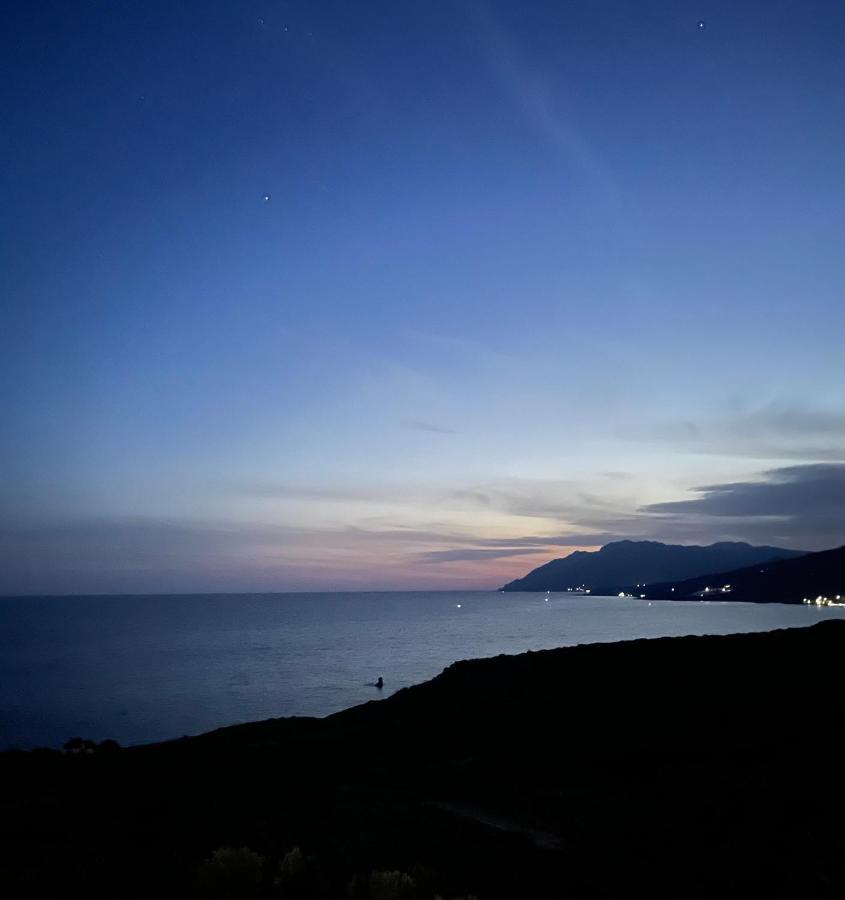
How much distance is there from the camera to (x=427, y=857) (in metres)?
11.8

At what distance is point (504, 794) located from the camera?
59.2 feet

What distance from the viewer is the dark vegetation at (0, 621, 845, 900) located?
33.6 ft

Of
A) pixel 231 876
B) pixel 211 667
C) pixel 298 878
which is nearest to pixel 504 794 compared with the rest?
pixel 298 878

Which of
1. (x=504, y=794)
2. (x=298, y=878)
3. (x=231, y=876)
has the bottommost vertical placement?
(x=504, y=794)

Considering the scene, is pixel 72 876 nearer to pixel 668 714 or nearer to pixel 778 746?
pixel 778 746

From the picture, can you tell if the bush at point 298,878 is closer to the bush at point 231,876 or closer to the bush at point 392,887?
the bush at point 231,876

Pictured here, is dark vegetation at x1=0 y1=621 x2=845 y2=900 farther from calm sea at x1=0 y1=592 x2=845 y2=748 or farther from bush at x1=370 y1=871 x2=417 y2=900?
calm sea at x1=0 y1=592 x2=845 y2=748

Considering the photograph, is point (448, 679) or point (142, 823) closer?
point (142, 823)

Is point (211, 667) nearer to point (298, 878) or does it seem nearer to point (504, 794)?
point (504, 794)

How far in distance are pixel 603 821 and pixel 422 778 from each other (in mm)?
7427

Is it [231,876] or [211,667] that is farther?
[211,667]

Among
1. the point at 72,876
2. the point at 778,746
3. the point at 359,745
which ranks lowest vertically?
the point at 359,745

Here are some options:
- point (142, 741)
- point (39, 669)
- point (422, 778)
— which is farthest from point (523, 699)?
point (39, 669)

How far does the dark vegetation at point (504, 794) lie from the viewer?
1024cm
